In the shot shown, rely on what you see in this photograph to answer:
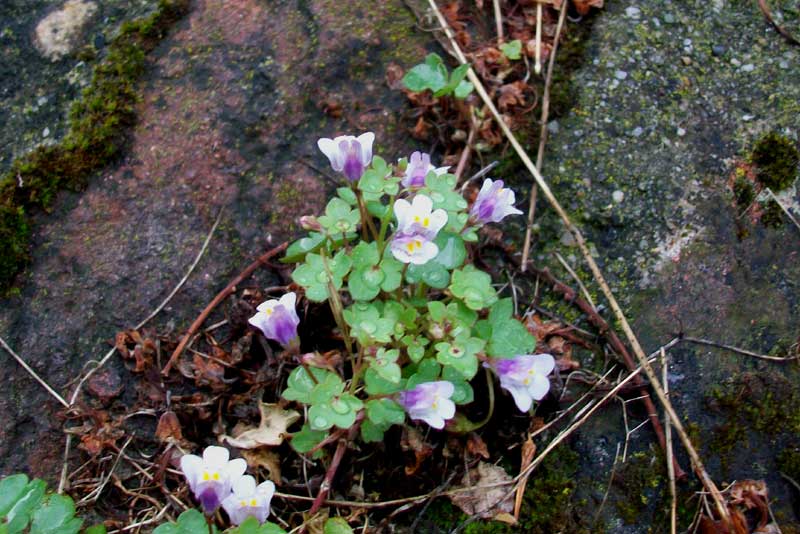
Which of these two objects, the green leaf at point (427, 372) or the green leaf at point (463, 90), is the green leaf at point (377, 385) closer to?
the green leaf at point (427, 372)

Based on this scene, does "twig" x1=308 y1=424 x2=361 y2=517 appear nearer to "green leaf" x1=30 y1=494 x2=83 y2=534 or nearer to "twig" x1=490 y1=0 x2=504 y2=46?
"green leaf" x1=30 y1=494 x2=83 y2=534

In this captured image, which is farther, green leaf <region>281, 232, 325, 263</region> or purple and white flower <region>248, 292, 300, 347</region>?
green leaf <region>281, 232, 325, 263</region>

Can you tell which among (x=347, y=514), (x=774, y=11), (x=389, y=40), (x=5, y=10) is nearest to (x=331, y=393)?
(x=347, y=514)

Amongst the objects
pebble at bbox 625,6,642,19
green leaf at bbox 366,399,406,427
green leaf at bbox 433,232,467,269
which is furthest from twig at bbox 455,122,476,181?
green leaf at bbox 366,399,406,427

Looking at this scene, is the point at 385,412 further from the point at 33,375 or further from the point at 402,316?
the point at 33,375

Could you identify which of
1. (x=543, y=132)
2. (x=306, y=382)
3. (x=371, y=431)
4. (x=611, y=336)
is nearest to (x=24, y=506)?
(x=306, y=382)

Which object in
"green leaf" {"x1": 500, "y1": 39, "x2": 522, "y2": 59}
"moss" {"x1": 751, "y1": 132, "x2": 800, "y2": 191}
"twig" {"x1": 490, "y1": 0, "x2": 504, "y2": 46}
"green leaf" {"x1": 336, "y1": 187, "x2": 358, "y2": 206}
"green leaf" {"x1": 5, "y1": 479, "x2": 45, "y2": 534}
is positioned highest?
"green leaf" {"x1": 336, "y1": 187, "x2": 358, "y2": 206}
